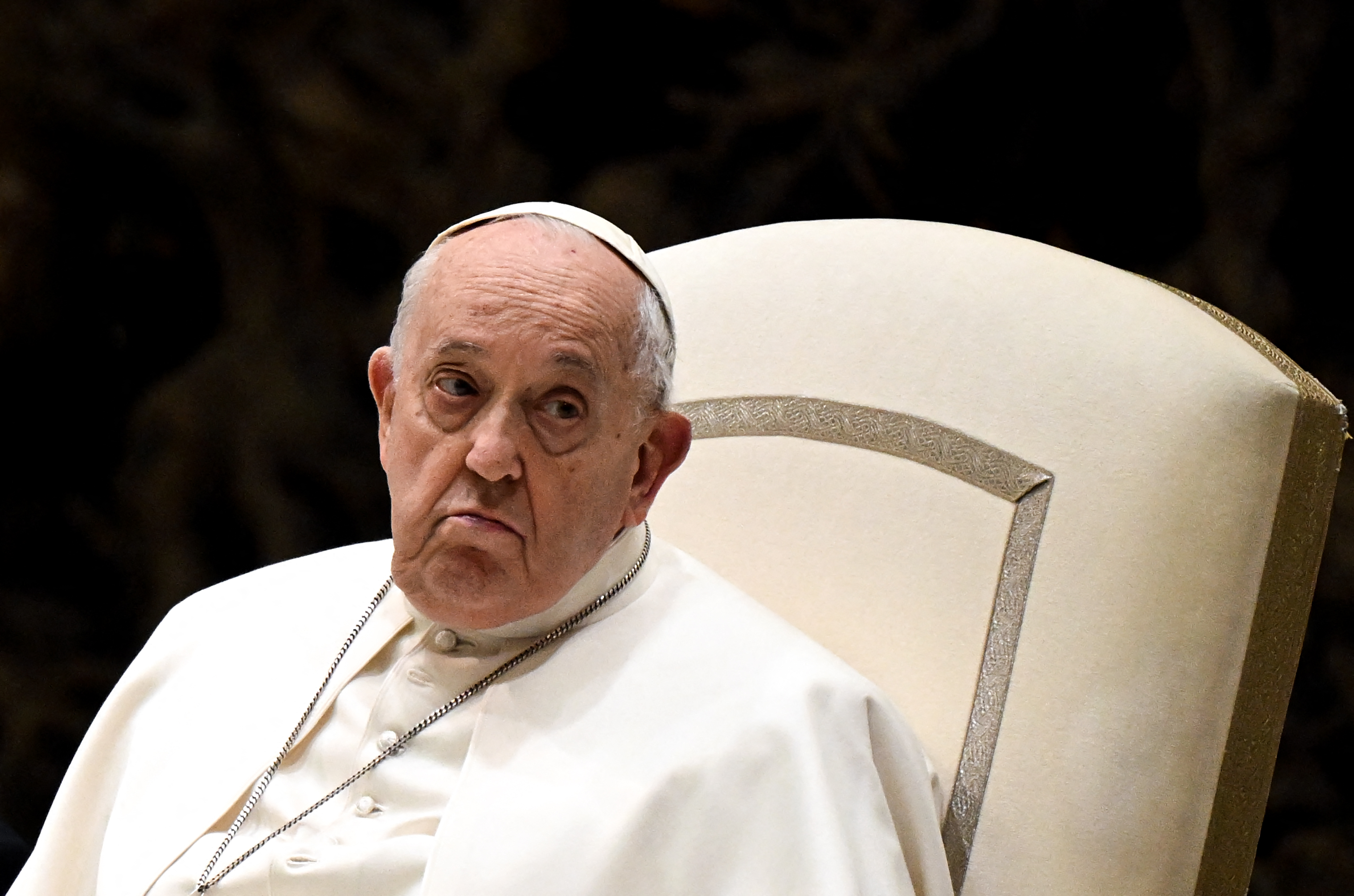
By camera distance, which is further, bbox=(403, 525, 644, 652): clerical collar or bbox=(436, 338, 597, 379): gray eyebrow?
bbox=(403, 525, 644, 652): clerical collar

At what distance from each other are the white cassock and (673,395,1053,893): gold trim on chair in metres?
0.08

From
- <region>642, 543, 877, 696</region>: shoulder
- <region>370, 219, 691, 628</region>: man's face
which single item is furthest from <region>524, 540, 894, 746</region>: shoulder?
<region>370, 219, 691, 628</region>: man's face

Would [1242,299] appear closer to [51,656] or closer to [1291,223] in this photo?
[1291,223]

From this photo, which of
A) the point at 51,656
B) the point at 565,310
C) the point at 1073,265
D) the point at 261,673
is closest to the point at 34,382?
the point at 51,656

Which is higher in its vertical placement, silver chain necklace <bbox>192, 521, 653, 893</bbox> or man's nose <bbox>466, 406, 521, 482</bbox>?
man's nose <bbox>466, 406, 521, 482</bbox>

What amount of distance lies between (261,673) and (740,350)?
983 millimetres

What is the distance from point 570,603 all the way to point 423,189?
200 centimetres

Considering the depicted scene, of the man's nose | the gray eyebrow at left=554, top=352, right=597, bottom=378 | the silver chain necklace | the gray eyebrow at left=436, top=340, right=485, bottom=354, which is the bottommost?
the silver chain necklace

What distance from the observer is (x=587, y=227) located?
2.03m

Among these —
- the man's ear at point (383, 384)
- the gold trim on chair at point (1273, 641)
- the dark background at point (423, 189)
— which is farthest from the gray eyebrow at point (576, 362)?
the dark background at point (423, 189)

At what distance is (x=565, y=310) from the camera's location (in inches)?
75.8

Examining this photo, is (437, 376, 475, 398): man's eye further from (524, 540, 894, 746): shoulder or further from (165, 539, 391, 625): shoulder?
(165, 539, 391, 625): shoulder

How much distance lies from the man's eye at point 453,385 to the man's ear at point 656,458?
0.91 ft

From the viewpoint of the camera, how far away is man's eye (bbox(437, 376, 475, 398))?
195cm
